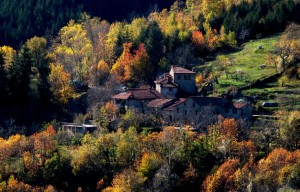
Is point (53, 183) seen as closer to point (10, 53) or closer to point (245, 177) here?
point (245, 177)

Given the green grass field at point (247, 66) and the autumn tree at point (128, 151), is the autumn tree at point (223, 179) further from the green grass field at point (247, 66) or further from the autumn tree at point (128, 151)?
the green grass field at point (247, 66)

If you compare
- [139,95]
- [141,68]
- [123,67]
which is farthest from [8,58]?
[139,95]

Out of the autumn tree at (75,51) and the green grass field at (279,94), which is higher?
the autumn tree at (75,51)

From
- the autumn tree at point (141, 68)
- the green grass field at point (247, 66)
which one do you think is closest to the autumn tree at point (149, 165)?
the green grass field at point (247, 66)

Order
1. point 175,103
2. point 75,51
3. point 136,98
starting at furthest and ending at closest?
point 75,51
point 136,98
point 175,103

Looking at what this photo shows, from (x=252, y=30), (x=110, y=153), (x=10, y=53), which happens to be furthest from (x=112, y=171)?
(x=252, y=30)

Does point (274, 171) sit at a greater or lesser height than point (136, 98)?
lesser

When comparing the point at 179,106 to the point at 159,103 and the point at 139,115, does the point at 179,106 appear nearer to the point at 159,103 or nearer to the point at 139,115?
the point at 159,103

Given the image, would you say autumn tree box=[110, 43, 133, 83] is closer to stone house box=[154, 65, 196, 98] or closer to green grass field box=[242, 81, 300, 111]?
stone house box=[154, 65, 196, 98]
